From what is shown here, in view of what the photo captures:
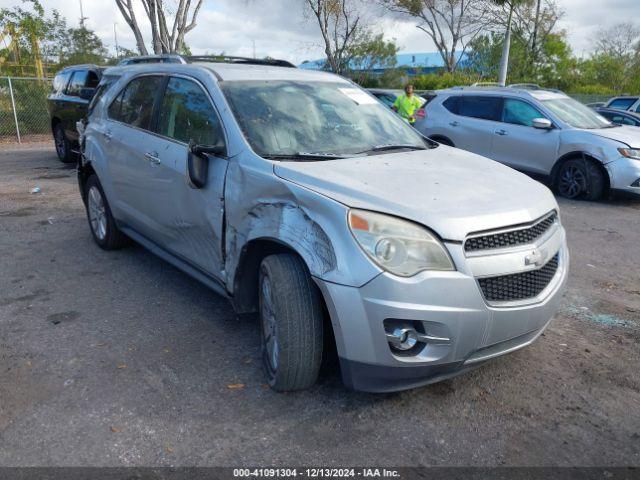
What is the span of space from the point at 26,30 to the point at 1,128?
684 centimetres

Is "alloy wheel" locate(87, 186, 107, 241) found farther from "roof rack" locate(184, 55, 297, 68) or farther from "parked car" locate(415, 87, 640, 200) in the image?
"parked car" locate(415, 87, 640, 200)

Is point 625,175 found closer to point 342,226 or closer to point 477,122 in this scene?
point 477,122

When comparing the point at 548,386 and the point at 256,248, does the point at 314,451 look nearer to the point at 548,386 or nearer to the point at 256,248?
the point at 256,248

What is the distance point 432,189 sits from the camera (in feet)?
9.73

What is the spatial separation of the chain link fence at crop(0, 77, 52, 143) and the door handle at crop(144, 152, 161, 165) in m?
14.1

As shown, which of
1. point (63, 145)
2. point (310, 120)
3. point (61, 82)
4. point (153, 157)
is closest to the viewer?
point (310, 120)

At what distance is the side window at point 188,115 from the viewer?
3.67m

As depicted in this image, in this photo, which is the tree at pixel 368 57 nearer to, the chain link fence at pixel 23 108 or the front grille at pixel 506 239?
the chain link fence at pixel 23 108

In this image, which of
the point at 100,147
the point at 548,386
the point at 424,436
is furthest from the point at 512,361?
the point at 100,147

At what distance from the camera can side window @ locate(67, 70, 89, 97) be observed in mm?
10527

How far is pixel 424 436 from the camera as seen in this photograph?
2754mm

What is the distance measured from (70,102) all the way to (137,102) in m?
6.71

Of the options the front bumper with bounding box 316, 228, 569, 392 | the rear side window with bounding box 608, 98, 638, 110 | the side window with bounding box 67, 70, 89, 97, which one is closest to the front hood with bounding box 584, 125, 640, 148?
the front bumper with bounding box 316, 228, 569, 392

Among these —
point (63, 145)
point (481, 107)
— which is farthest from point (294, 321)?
point (63, 145)
